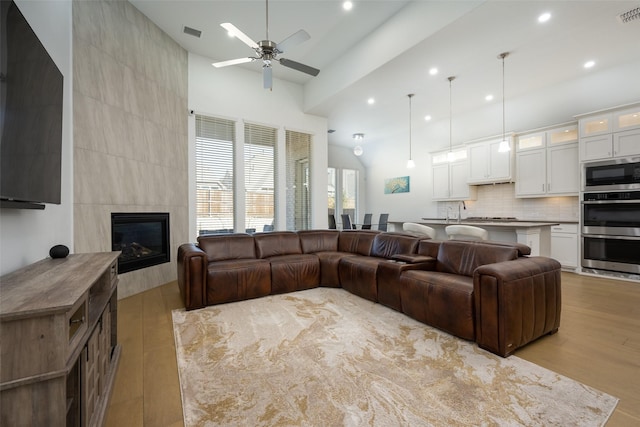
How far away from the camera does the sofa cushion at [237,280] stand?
3.29m

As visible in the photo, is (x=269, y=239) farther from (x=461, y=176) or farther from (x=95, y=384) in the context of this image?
(x=461, y=176)

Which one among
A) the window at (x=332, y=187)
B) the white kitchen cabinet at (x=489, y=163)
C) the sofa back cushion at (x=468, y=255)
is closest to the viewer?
the sofa back cushion at (x=468, y=255)

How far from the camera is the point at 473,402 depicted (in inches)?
62.6

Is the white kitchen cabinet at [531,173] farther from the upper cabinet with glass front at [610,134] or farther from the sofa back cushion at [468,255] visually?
the sofa back cushion at [468,255]

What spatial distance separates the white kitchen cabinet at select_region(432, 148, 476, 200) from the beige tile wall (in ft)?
Result: 19.3

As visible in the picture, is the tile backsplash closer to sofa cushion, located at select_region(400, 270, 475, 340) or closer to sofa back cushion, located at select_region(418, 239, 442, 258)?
sofa back cushion, located at select_region(418, 239, 442, 258)

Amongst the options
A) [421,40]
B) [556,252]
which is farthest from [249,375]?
[556,252]

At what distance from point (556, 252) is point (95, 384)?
6635mm

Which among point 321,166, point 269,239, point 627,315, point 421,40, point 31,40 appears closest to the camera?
point 31,40

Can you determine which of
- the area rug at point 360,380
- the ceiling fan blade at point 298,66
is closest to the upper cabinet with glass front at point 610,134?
the area rug at point 360,380

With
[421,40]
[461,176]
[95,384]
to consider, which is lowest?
[95,384]

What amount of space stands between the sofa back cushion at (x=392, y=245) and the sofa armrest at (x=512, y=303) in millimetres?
1407

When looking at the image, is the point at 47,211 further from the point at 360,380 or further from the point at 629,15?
the point at 629,15

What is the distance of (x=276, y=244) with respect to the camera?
173 inches
